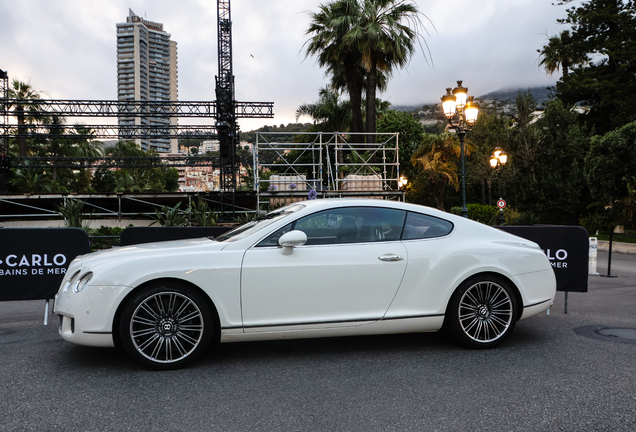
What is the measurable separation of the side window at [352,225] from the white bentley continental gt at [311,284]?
0.03ft

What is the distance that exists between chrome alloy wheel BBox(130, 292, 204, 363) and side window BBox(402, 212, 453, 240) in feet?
6.79

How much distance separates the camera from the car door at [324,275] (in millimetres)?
4016

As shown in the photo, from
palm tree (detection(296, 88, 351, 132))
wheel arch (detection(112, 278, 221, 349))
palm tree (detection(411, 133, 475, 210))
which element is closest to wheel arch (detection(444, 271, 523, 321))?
wheel arch (detection(112, 278, 221, 349))

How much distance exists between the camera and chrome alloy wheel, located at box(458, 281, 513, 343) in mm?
4453

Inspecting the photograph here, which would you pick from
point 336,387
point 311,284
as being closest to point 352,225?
point 311,284

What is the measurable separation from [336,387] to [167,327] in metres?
1.49

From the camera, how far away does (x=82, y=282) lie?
3922 millimetres

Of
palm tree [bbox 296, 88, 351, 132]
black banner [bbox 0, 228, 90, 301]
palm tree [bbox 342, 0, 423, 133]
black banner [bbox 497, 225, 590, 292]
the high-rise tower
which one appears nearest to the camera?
black banner [bbox 0, 228, 90, 301]

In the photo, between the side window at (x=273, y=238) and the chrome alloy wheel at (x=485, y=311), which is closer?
the side window at (x=273, y=238)

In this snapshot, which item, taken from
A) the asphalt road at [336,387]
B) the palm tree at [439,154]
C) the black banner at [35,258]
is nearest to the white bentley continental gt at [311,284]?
the asphalt road at [336,387]

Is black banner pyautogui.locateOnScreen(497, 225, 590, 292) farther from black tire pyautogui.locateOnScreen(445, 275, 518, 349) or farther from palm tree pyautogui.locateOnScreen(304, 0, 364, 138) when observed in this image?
palm tree pyautogui.locateOnScreen(304, 0, 364, 138)

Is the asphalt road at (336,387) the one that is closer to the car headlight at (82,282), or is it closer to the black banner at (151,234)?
the car headlight at (82,282)

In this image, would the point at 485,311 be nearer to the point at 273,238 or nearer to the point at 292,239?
the point at 292,239

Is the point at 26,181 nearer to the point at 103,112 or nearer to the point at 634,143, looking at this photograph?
the point at 103,112
